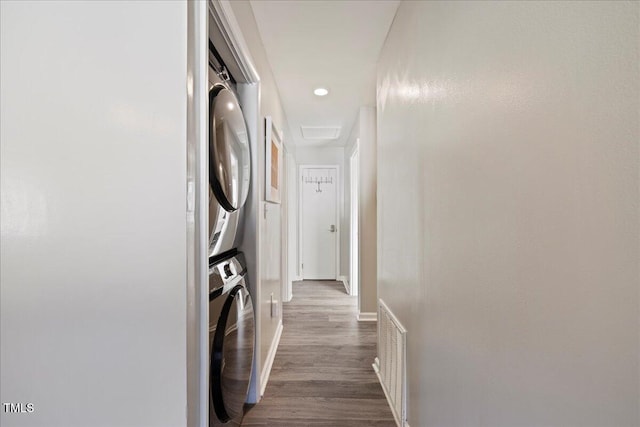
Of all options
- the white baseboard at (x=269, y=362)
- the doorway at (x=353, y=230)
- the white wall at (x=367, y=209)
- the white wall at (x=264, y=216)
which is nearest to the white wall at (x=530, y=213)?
the white wall at (x=264, y=216)

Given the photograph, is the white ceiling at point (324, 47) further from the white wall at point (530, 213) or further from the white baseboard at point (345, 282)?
the white baseboard at point (345, 282)

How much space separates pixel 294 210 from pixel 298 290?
1337 millimetres

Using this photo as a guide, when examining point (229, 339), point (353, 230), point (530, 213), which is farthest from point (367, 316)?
point (530, 213)

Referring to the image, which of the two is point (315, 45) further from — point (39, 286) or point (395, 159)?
point (39, 286)

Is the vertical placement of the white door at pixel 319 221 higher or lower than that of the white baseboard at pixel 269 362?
higher

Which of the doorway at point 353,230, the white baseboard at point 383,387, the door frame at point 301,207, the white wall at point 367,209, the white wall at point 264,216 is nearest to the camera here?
the white baseboard at point 383,387

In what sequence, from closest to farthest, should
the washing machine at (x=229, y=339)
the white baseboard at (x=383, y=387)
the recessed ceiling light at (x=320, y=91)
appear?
the washing machine at (x=229, y=339) < the white baseboard at (x=383, y=387) < the recessed ceiling light at (x=320, y=91)

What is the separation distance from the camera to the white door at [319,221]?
5.96 meters

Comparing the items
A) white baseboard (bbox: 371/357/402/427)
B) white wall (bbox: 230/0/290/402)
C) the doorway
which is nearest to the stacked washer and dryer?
white wall (bbox: 230/0/290/402)

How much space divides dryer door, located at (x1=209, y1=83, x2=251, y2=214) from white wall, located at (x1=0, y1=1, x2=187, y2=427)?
448 mm

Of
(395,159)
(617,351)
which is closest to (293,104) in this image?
(395,159)

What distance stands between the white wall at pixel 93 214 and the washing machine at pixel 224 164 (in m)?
0.45

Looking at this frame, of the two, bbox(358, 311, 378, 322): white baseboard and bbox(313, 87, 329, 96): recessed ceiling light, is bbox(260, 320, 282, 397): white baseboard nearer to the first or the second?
bbox(358, 311, 378, 322): white baseboard

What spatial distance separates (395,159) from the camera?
2016mm
